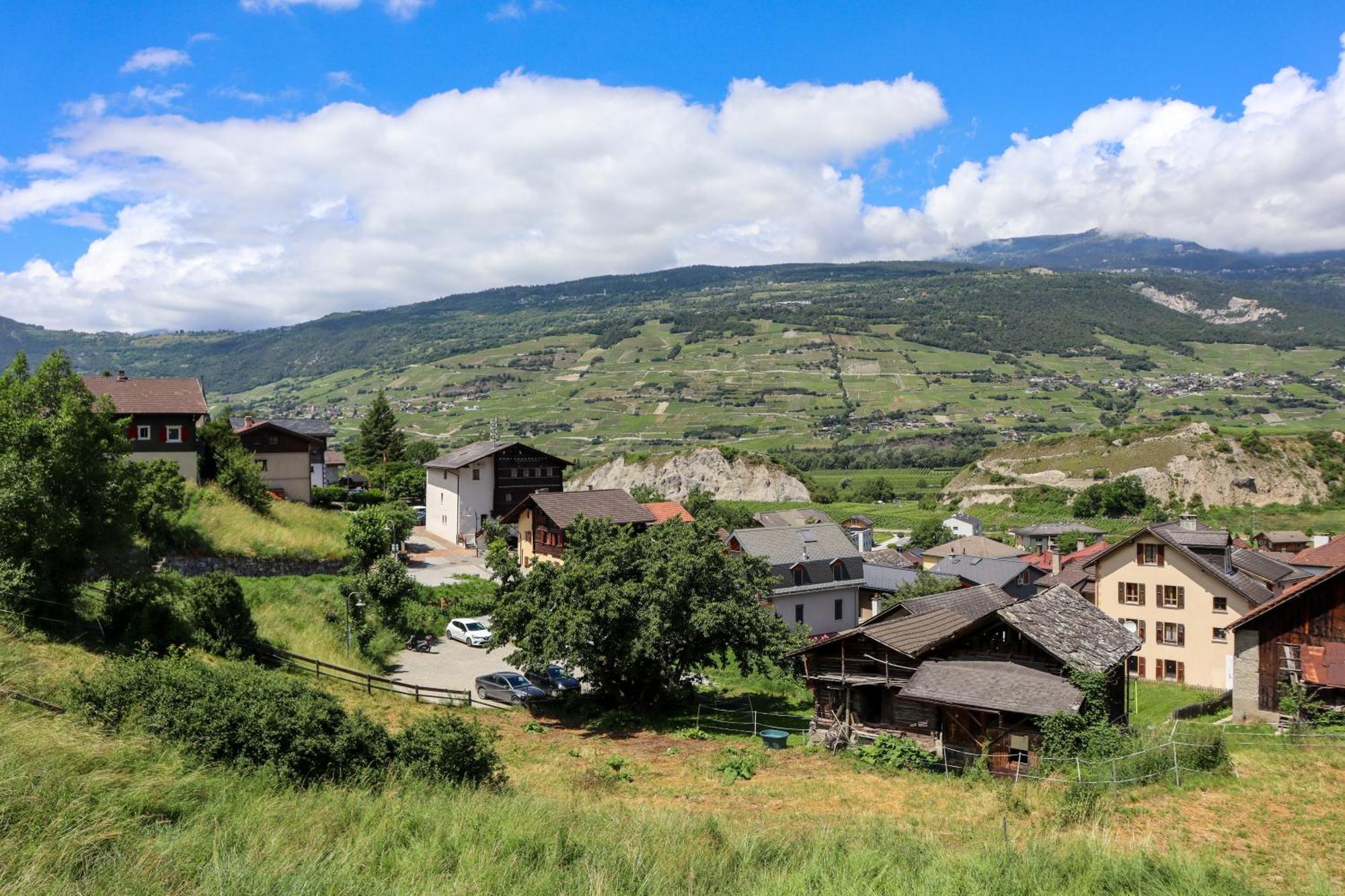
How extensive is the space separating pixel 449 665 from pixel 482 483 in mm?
29591

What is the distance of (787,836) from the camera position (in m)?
10.5

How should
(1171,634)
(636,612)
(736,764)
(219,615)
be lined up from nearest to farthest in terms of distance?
(736,764)
(219,615)
(636,612)
(1171,634)

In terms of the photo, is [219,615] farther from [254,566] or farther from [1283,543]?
[1283,543]

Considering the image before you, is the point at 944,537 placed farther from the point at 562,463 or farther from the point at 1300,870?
the point at 1300,870

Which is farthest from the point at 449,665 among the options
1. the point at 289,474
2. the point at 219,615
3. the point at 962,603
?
the point at 289,474

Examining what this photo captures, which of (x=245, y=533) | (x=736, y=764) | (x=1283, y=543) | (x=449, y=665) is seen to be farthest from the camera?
(x=1283, y=543)

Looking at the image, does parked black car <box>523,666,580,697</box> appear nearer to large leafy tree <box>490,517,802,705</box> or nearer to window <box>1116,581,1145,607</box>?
large leafy tree <box>490,517,802,705</box>

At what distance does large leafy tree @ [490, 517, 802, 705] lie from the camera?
2642 centimetres

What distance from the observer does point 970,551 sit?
228 feet

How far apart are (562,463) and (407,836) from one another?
179 ft

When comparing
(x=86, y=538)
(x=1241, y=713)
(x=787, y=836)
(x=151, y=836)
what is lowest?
(x=1241, y=713)

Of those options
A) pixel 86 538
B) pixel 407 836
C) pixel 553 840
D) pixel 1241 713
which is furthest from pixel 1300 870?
pixel 86 538

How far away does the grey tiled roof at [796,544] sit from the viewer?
4972 centimetres

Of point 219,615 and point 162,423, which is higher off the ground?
point 162,423
